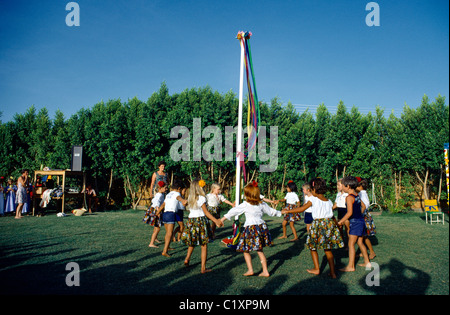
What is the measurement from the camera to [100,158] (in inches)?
607

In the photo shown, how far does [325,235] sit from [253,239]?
3.96 ft

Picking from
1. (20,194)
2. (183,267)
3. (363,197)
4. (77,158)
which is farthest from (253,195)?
(77,158)

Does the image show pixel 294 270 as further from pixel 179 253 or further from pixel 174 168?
pixel 174 168

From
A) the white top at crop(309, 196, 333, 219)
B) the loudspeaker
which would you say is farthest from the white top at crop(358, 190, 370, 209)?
the loudspeaker

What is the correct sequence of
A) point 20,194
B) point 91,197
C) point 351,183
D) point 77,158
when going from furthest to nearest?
point 91,197 < point 77,158 < point 20,194 < point 351,183

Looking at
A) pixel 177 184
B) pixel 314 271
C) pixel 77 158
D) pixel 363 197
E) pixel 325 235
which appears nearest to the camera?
pixel 325 235

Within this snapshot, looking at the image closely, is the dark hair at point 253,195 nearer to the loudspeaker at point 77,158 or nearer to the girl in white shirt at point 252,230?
the girl in white shirt at point 252,230

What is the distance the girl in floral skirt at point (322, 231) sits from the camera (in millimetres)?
5020

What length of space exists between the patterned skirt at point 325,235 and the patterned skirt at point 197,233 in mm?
1814

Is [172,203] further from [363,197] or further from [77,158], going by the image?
[77,158]

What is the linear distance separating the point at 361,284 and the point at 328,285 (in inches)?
20.5

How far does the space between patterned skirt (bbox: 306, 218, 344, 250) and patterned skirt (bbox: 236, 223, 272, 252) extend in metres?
0.78

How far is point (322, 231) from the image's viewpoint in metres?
5.09
